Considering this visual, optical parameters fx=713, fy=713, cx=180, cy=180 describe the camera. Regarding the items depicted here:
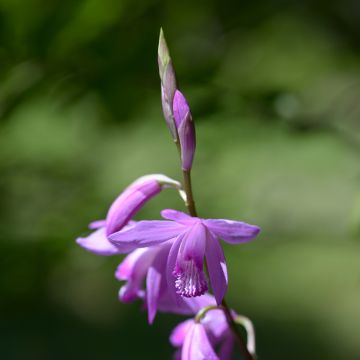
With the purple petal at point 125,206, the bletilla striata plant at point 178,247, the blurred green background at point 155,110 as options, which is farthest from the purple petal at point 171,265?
the blurred green background at point 155,110

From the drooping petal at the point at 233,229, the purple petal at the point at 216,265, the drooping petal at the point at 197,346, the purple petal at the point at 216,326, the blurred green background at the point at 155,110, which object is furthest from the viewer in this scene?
the blurred green background at the point at 155,110

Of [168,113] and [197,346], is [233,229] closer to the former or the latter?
[168,113]

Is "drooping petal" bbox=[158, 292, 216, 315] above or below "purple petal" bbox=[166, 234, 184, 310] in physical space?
below

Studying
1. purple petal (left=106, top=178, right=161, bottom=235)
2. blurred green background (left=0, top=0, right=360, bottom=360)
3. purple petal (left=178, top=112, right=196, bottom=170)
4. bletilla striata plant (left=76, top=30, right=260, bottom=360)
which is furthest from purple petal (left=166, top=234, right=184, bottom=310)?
blurred green background (left=0, top=0, right=360, bottom=360)

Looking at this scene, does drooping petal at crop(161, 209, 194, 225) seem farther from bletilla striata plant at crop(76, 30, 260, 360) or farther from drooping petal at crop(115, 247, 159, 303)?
drooping petal at crop(115, 247, 159, 303)

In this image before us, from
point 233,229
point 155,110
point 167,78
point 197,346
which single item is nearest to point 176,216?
point 233,229

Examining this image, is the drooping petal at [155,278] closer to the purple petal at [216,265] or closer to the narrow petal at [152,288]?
the narrow petal at [152,288]

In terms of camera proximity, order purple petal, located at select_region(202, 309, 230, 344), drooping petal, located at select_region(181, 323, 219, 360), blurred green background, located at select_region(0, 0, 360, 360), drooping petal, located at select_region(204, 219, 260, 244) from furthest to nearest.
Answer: blurred green background, located at select_region(0, 0, 360, 360), purple petal, located at select_region(202, 309, 230, 344), drooping petal, located at select_region(181, 323, 219, 360), drooping petal, located at select_region(204, 219, 260, 244)
